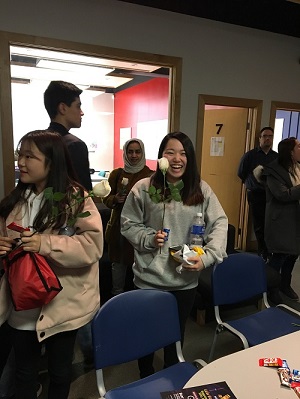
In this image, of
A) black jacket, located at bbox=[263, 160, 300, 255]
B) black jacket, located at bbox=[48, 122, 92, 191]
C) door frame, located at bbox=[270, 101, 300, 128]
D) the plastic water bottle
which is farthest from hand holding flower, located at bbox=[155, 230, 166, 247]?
door frame, located at bbox=[270, 101, 300, 128]

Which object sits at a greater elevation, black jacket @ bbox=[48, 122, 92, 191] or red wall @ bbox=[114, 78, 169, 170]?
red wall @ bbox=[114, 78, 169, 170]

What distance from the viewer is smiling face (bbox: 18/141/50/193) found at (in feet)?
4.00

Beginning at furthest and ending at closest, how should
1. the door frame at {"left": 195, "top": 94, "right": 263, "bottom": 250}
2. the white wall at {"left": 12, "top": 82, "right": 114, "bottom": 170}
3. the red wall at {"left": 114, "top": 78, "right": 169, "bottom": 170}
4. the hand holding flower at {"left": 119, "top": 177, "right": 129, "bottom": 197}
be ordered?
the white wall at {"left": 12, "top": 82, "right": 114, "bottom": 170} → the red wall at {"left": 114, "top": 78, "right": 169, "bottom": 170} → the door frame at {"left": 195, "top": 94, "right": 263, "bottom": 250} → the hand holding flower at {"left": 119, "top": 177, "right": 129, "bottom": 197}

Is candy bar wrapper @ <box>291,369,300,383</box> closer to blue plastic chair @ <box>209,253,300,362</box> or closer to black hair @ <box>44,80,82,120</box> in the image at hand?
blue plastic chair @ <box>209,253,300,362</box>

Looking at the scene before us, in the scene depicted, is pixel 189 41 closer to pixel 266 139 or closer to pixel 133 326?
pixel 266 139

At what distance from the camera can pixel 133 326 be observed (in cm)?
138

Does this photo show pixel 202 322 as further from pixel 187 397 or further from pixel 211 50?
pixel 211 50

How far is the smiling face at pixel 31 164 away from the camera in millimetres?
1219

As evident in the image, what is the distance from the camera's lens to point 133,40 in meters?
3.08

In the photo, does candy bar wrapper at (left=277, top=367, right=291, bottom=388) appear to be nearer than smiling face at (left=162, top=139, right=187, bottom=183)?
Yes

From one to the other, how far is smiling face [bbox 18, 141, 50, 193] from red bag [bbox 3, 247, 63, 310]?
0.95 feet

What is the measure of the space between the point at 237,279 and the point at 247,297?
5.8 inches

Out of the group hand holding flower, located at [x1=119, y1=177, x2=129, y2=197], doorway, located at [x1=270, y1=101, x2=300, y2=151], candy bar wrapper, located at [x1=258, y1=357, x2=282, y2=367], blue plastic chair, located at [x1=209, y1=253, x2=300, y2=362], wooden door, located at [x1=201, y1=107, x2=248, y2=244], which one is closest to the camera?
candy bar wrapper, located at [x1=258, y1=357, x2=282, y2=367]

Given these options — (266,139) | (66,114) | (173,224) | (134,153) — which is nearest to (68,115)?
(66,114)
